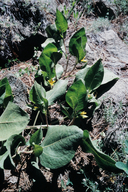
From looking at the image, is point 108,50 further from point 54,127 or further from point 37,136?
point 37,136

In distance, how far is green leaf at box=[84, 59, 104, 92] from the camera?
1243 mm

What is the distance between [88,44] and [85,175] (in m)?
1.62

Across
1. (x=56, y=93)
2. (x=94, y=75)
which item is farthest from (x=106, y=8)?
(x=56, y=93)

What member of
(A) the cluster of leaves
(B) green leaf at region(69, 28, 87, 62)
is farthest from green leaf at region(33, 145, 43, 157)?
(B) green leaf at region(69, 28, 87, 62)

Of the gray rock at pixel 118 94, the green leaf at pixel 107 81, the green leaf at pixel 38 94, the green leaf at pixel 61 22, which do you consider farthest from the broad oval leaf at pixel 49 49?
the gray rock at pixel 118 94

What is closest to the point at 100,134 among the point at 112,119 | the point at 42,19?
the point at 112,119

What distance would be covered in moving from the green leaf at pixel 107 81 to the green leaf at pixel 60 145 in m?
0.65

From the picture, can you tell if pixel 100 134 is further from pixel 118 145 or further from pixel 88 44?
pixel 88 44

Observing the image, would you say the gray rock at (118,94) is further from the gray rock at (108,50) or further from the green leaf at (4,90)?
the green leaf at (4,90)

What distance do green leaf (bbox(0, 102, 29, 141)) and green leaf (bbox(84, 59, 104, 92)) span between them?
62cm

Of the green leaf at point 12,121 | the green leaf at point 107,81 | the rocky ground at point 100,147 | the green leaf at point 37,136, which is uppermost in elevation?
the green leaf at point 12,121

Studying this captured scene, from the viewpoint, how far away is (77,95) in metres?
1.16

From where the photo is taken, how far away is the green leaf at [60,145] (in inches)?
38.6

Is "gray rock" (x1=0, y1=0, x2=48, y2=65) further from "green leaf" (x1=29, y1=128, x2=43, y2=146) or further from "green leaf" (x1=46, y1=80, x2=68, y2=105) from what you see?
"green leaf" (x1=29, y1=128, x2=43, y2=146)
